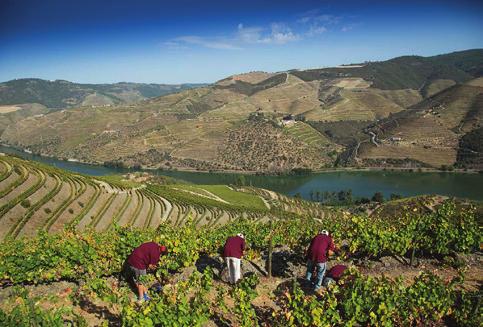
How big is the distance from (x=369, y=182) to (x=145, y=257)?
148 metres

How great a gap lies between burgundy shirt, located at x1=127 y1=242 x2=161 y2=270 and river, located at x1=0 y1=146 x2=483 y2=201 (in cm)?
12596

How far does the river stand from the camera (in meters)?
131

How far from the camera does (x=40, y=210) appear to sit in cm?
4084

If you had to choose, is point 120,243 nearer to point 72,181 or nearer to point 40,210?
point 40,210

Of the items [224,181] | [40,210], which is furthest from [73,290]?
[224,181]

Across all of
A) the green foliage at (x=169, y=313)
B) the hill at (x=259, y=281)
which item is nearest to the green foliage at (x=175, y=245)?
the hill at (x=259, y=281)

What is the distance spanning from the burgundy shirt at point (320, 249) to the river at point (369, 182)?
408 ft

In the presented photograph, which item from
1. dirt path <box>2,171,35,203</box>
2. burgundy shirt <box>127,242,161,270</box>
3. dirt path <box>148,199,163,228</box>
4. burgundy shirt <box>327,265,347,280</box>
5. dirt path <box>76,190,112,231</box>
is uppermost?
burgundy shirt <box>127,242,161,270</box>

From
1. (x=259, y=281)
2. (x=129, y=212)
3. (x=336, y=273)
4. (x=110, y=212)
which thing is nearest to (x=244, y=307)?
(x=259, y=281)

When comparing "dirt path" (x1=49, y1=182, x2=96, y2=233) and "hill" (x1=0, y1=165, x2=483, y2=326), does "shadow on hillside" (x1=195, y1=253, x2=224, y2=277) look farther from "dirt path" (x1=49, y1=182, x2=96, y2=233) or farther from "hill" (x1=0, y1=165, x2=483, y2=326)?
"dirt path" (x1=49, y1=182, x2=96, y2=233)

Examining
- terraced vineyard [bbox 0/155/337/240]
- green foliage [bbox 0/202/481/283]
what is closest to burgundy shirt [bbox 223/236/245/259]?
green foliage [bbox 0/202/481/283]

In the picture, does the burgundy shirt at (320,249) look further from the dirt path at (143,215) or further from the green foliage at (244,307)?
the dirt path at (143,215)

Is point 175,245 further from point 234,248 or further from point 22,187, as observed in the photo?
point 22,187

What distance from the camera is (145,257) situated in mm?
9922
